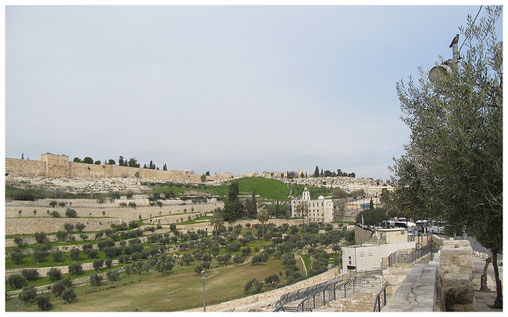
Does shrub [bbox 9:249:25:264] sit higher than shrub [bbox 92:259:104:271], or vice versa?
shrub [bbox 9:249:25:264]

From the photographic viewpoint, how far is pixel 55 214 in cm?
4569

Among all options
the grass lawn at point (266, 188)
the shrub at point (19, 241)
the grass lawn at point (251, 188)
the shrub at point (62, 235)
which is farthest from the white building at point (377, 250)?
the grass lawn at point (266, 188)

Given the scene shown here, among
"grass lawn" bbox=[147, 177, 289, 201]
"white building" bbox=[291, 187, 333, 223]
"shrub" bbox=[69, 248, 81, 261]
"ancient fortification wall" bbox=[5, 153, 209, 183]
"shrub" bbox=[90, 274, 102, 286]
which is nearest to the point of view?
"shrub" bbox=[90, 274, 102, 286]

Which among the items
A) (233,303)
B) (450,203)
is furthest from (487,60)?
(233,303)

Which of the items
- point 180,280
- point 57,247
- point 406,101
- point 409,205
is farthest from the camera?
point 57,247

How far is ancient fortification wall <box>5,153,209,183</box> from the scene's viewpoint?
75312mm

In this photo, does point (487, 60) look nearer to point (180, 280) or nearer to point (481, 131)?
point (481, 131)

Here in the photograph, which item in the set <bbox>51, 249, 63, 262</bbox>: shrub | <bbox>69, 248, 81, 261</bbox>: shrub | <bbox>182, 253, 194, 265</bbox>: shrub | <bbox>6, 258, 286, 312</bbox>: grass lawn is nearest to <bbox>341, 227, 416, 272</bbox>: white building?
<bbox>6, 258, 286, 312</bbox>: grass lawn

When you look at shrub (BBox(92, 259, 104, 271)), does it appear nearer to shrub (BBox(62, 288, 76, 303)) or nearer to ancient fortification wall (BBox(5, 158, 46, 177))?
shrub (BBox(62, 288, 76, 303))

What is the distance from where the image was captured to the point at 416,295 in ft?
15.4

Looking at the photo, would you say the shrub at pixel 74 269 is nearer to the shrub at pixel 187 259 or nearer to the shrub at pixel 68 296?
the shrub at pixel 68 296

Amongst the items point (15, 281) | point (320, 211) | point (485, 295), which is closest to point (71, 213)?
point (15, 281)

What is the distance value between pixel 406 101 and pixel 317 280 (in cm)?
1977

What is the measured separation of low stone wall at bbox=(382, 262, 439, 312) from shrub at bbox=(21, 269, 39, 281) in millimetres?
30426
